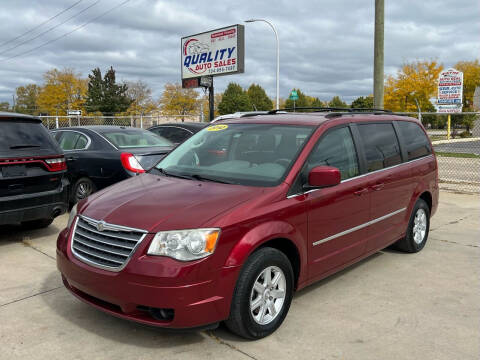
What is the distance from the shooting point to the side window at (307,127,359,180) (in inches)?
153

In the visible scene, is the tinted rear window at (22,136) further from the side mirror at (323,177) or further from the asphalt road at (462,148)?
the asphalt road at (462,148)

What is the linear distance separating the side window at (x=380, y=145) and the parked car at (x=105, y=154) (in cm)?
362

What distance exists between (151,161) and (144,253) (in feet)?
→ 14.4

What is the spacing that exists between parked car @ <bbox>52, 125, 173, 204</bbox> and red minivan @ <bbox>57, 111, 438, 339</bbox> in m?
2.63

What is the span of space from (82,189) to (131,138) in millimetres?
1231

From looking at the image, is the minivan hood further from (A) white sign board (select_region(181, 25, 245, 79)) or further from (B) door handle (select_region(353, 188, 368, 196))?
(A) white sign board (select_region(181, 25, 245, 79))

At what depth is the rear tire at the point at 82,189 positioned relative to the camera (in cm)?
766

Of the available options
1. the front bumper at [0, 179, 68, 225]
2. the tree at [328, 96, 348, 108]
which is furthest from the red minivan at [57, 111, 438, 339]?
the tree at [328, 96, 348, 108]

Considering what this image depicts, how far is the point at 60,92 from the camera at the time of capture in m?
67.1

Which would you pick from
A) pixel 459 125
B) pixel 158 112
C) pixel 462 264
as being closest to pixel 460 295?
pixel 462 264

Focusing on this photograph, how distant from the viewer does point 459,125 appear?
1484 inches

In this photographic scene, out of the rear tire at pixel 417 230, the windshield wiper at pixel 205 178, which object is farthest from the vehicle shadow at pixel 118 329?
the rear tire at pixel 417 230

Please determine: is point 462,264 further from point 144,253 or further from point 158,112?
point 158,112

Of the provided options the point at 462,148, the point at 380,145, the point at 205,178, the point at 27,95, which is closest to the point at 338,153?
the point at 380,145
